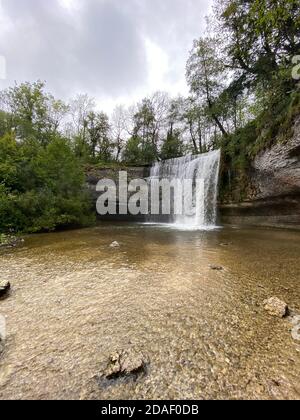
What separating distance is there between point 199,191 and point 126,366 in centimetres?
1065

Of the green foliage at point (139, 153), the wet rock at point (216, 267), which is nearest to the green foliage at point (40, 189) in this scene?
the wet rock at point (216, 267)

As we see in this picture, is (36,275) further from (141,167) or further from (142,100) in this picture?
(142,100)

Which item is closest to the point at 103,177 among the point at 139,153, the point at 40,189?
the point at 40,189

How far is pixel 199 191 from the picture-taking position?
11.3 m

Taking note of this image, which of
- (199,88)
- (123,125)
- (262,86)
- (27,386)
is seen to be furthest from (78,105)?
(27,386)

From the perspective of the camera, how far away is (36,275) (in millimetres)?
3059

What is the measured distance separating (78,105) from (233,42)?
1823 centimetres

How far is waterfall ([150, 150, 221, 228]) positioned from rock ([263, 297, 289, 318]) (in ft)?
28.8

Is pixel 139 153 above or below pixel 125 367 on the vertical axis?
above

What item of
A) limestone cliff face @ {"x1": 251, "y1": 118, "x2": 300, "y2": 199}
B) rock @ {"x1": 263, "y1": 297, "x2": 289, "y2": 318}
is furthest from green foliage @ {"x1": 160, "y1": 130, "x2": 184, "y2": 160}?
rock @ {"x1": 263, "y1": 297, "x2": 289, "y2": 318}

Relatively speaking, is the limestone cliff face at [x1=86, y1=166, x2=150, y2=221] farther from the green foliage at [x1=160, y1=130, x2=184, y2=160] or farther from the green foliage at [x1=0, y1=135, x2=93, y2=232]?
the green foliage at [x1=160, y1=130, x2=184, y2=160]

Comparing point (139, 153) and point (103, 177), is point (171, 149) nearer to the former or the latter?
point (139, 153)

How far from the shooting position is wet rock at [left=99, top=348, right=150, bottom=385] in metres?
1.25
